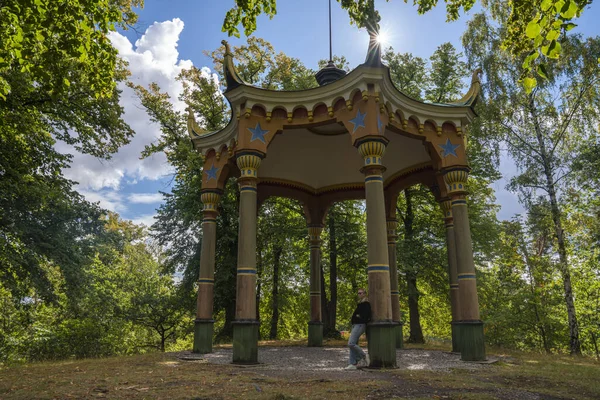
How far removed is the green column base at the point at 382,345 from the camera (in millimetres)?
8125

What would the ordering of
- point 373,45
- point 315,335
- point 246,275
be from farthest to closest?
point 315,335 < point 373,45 < point 246,275

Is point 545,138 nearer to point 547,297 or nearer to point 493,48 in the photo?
point 493,48

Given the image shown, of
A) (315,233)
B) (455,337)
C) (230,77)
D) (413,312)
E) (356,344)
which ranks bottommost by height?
→ (455,337)

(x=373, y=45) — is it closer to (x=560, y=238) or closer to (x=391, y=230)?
(x=391, y=230)

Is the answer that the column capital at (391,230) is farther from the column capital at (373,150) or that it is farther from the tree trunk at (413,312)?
the column capital at (373,150)

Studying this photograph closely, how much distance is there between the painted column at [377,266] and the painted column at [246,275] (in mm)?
2599

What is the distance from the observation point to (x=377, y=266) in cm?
858

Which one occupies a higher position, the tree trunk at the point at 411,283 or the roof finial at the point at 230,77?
the roof finial at the point at 230,77

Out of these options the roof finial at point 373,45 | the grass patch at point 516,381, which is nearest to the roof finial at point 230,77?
the roof finial at point 373,45

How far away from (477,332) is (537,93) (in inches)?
523

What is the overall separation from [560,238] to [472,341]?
9.06 m

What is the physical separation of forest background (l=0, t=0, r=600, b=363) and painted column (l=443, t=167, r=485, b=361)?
330 cm

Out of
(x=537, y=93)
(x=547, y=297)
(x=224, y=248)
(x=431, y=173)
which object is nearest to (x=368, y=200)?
(x=431, y=173)

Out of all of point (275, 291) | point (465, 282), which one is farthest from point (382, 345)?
point (275, 291)
